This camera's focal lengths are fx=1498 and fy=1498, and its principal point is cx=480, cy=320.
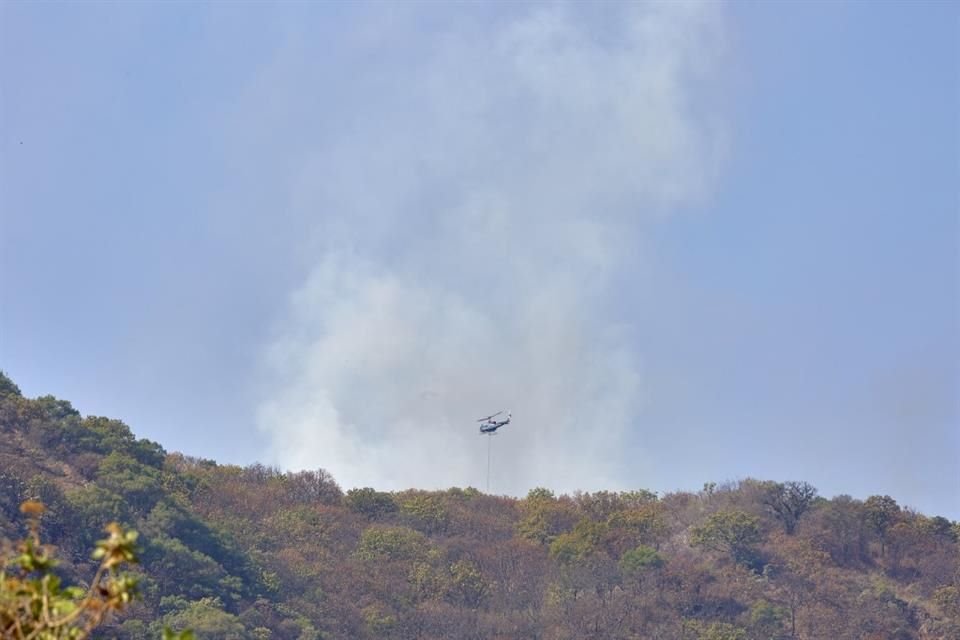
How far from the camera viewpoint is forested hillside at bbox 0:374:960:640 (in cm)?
7575

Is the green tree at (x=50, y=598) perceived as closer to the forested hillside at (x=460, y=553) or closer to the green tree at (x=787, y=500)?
the forested hillside at (x=460, y=553)

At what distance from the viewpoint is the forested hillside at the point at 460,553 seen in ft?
249

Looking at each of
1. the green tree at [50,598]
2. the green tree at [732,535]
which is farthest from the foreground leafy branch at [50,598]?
the green tree at [732,535]

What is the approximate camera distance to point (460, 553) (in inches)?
3578

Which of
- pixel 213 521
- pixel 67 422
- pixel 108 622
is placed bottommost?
pixel 108 622

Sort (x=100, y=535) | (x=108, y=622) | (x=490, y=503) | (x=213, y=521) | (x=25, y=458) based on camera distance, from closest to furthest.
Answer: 1. (x=108, y=622)
2. (x=100, y=535)
3. (x=25, y=458)
4. (x=213, y=521)
5. (x=490, y=503)

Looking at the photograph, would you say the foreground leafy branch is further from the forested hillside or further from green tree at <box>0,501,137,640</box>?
the forested hillside

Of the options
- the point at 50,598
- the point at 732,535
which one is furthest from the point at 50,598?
the point at 732,535

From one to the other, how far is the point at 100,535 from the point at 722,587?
3498cm

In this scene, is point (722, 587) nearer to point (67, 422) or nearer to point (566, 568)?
point (566, 568)

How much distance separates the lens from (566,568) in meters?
88.4

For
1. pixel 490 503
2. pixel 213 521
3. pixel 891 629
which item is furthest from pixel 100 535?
pixel 891 629

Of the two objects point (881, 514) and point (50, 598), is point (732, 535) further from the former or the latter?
point (50, 598)

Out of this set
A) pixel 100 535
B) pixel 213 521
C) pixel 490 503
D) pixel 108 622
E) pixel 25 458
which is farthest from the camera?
pixel 490 503
